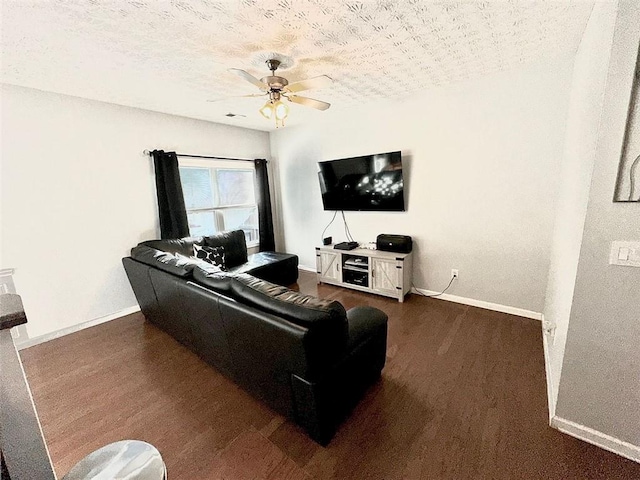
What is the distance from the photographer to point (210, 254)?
11.4 feet

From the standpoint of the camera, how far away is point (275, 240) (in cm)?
512

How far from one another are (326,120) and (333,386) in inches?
143

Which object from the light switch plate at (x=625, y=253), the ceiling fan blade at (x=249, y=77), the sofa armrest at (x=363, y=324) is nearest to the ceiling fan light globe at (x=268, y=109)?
the ceiling fan blade at (x=249, y=77)

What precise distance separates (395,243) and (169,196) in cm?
296

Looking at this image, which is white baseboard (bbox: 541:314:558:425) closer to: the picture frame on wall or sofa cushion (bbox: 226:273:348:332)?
the picture frame on wall

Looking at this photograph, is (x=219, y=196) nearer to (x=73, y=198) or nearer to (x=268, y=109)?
(x=73, y=198)

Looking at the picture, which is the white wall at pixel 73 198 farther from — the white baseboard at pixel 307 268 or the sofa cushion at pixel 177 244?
the white baseboard at pixel 307 268

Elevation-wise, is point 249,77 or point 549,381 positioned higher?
point 249,77

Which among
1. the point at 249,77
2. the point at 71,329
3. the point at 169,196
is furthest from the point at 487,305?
the point at 71,329

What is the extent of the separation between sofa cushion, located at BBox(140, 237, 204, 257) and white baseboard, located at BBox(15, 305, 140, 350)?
0.87 m

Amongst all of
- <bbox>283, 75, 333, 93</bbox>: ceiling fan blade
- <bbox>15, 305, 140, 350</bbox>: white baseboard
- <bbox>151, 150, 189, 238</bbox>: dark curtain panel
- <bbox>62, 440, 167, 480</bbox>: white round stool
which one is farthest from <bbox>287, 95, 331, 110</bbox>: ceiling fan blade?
<bbox>15, 305, 140, 350</bbox>: white baseboard

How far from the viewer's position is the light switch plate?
1.28m

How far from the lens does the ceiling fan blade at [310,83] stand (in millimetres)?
1902

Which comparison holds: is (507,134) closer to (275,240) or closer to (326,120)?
(326,120)
